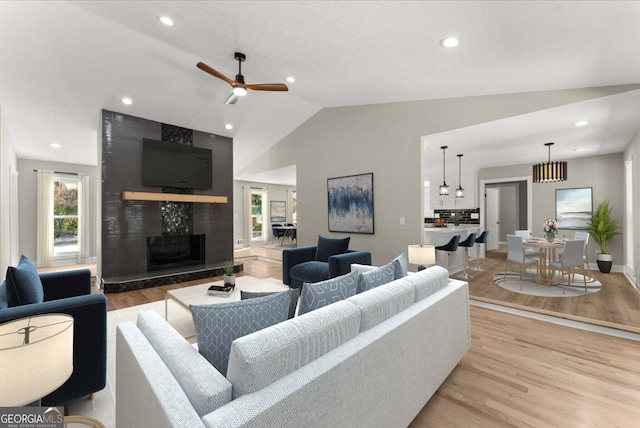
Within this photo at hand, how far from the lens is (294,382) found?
1.04 m

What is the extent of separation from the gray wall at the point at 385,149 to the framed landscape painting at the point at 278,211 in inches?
176

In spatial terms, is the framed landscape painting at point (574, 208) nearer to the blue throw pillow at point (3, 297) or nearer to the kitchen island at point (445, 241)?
the kitchen island at point (445, 241)

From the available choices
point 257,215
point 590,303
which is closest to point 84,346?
point 590,303

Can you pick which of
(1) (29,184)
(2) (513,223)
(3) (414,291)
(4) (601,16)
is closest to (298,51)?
(4) (601,16)

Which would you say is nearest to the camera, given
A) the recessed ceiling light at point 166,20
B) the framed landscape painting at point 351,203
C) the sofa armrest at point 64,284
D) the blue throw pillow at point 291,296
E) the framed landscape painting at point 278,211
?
the blue throw pillow at point 291,296

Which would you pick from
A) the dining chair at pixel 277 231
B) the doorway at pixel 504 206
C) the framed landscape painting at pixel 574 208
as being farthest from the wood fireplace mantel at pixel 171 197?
the framed landscape painting at pixel 574 208

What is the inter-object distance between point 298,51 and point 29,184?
741 centimetres

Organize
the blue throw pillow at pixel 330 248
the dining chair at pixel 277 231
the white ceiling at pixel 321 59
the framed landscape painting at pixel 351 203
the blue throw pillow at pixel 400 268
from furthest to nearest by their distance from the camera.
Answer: the dining chair at pixel 277 231 < the framed landscape painting at pixel 351 203 < the blue throw pillow at pixel 330 248 < the blue throw pillow at pixel 400 268 < the white ceiling at pixel 321 59

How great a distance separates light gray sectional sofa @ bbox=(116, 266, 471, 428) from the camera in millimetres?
942

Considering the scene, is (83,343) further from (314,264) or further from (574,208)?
(574,208)

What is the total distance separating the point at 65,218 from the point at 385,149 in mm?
7861

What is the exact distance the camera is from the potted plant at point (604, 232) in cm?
539

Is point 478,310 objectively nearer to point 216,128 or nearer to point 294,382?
point 294,382

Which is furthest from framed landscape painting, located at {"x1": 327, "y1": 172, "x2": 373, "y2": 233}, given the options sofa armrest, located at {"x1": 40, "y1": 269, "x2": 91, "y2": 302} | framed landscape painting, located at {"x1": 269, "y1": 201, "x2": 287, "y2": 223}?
framed landscape painting, located at {"x1": 269, "y1": 201, "x2": 287, "y2": 223}
